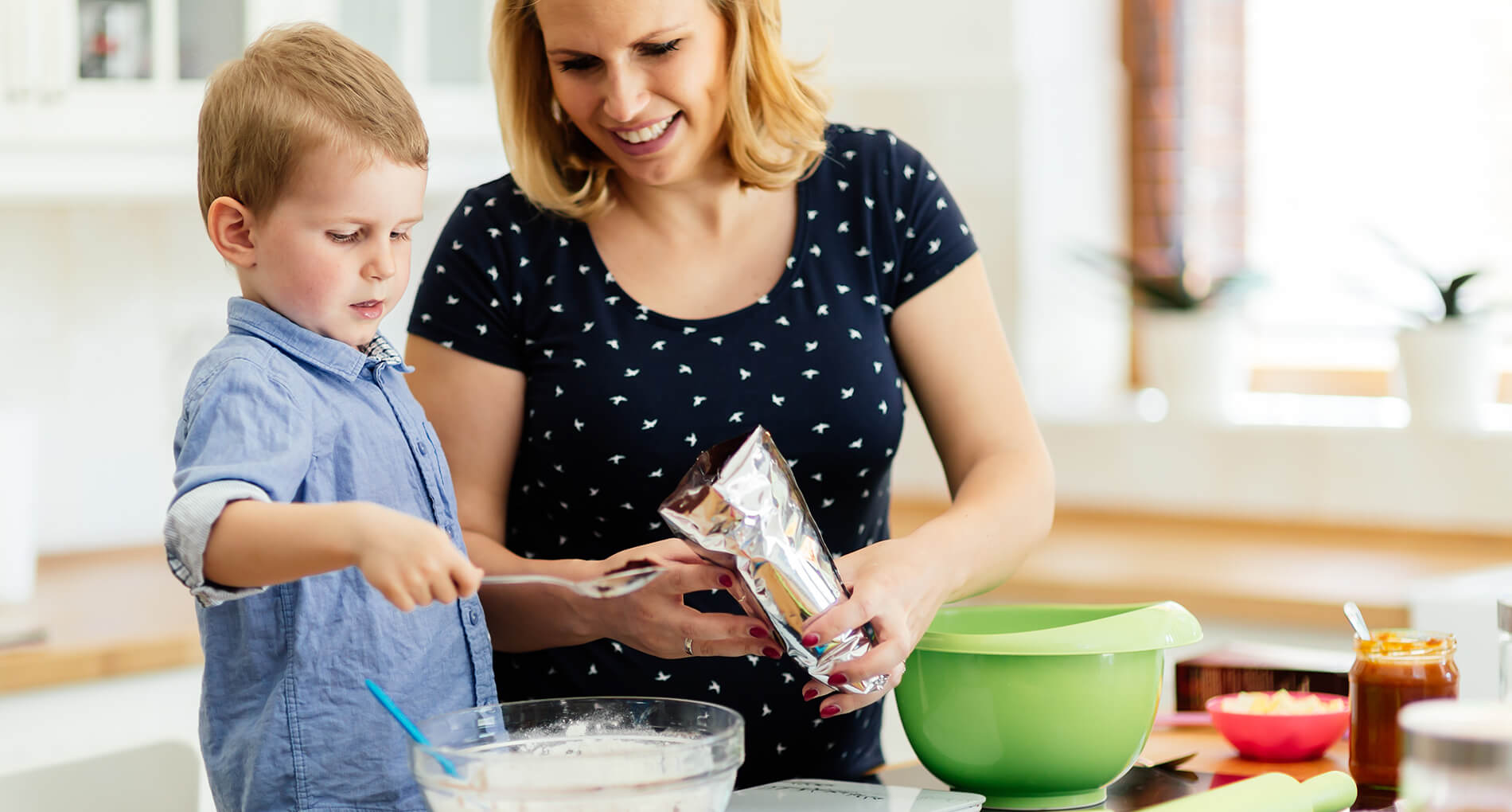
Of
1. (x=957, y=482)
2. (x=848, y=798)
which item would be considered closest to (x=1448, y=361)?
(x=957, y=482)

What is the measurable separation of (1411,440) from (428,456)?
6.86ft

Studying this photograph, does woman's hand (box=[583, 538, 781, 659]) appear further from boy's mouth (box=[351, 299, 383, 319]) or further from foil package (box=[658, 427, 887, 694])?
boy's mouth (box=[351, 299, 383, 319])

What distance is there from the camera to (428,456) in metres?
1.08

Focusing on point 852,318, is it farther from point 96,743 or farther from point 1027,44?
point 1027,44

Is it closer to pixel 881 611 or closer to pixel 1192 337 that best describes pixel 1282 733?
pixel 881 611

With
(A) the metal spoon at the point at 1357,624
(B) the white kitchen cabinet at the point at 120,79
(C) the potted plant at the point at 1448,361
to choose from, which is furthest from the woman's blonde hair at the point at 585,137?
(C) the potted plant at the point at 1448,361

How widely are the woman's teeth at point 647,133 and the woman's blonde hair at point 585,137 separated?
0.29 feet

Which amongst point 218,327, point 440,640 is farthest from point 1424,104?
point 440,640

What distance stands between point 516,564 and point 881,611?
1.10 ft

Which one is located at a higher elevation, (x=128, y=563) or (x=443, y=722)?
(x=443, y=722)

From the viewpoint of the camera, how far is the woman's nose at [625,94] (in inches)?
47.4

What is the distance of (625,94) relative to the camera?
1.20 metres

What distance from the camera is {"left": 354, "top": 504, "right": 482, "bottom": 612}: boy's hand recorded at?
2.51ft

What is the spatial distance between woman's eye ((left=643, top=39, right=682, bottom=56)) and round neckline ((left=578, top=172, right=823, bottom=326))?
0.68 ft
